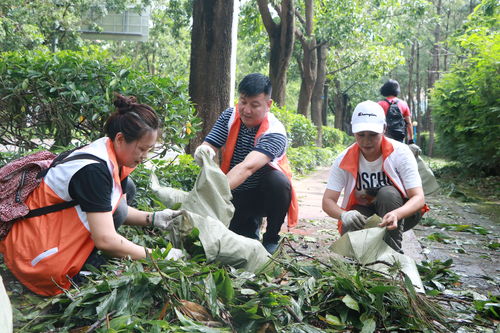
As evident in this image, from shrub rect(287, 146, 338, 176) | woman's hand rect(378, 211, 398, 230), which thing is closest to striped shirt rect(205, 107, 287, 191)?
woman's hand rect(378, 211, 398, 230)

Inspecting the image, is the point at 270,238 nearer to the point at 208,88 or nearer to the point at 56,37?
the point at 208,88

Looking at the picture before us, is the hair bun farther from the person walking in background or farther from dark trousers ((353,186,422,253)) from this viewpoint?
the person walking in background

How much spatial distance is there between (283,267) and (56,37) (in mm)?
20567

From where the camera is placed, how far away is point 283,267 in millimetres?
3283

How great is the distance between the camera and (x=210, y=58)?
6.36m

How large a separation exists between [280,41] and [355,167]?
380 inches

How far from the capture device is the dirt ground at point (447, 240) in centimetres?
427

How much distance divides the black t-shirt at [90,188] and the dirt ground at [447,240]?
1.35 meters

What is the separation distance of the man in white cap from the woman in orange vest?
155 centimetres

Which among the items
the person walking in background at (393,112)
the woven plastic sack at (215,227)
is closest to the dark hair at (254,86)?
the woven plastic sack at (215,227)

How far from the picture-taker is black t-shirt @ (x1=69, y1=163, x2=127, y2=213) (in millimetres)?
2734

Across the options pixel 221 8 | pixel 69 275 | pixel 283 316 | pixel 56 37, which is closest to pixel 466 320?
pixel 283 316

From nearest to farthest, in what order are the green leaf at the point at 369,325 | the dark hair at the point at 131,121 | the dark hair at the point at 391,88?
1. the green leaf at the point at 369,325
2. the dark hair at the point at 131,121
3. the dark hair at the point at 391,88

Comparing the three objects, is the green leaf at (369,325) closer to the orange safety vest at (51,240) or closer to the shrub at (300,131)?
the orange safety vest at (51,240)
